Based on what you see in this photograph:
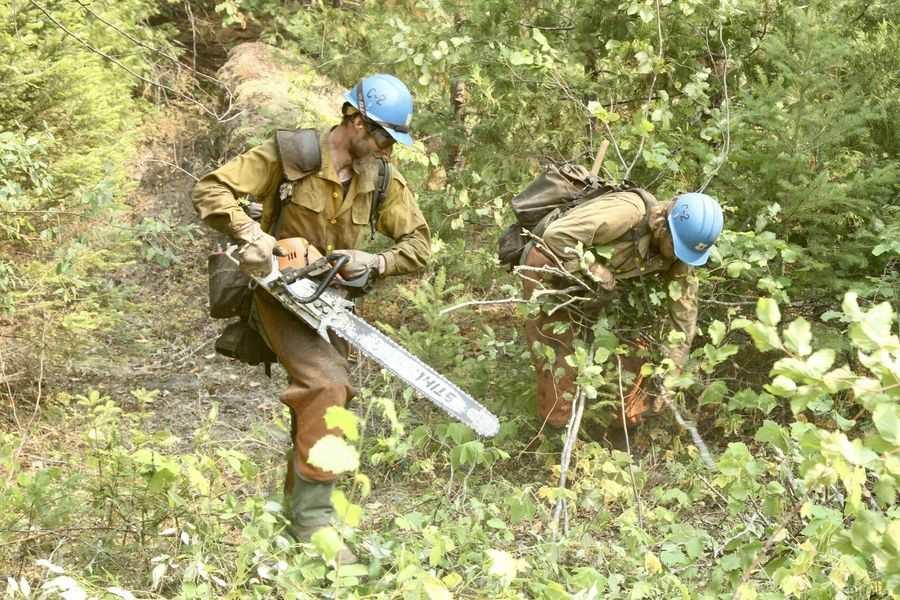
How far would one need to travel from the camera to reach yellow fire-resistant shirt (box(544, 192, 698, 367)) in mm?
4965

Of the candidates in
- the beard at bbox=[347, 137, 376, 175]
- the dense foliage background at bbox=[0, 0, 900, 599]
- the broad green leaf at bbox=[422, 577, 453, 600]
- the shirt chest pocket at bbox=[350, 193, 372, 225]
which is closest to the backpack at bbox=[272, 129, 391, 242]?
the beard at bbox=[347, 137, 376, 175]

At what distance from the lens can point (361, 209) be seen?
14.5ft

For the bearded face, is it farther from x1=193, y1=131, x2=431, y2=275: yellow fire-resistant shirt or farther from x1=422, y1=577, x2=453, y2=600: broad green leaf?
x1=422, y1=577, x2=453, y2=600: broad green leaf

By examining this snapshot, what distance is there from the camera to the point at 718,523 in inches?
184

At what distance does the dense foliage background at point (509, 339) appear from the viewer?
143 inches

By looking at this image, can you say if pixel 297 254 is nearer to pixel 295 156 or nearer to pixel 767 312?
pixel 295 156

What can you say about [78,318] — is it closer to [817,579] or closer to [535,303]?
[535,303]

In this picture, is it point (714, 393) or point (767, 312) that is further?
point (714, 393)

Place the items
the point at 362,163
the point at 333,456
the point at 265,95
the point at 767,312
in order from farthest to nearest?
1. the point at 265,95
2. the point at 362,163
3. the point at 767,312
4. the point at 333,456

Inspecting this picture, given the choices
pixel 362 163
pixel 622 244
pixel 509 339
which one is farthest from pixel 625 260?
pixel 509 339

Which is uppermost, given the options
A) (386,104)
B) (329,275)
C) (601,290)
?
(386,104)

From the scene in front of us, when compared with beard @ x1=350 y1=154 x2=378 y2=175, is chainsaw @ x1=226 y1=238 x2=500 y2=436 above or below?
below

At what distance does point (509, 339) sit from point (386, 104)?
3872mm

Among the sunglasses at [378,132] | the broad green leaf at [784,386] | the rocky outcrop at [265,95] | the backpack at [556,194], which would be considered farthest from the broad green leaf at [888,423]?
the rocky outcrop at [265,95]
